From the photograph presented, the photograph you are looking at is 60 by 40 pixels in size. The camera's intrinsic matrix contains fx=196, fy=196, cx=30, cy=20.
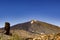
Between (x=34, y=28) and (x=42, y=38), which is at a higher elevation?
(x=34, y=28)

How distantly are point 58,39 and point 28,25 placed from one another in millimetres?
6844

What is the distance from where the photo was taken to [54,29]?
69.5 feet

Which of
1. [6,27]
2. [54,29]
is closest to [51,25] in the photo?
[54,29]

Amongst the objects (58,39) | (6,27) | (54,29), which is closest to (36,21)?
(54,29)

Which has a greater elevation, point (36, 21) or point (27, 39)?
point (36, 21)

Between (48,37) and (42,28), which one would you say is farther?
(42,28)

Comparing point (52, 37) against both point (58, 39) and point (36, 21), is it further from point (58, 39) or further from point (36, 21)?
point (36, 21)

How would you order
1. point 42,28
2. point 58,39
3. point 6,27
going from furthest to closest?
1. point 42,28
2. point 6,27
3. point 58,39

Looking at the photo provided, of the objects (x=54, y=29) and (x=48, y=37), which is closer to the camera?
(x=48, y=37)

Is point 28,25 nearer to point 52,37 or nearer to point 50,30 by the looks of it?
point 50,30

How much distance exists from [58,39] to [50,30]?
231 inches

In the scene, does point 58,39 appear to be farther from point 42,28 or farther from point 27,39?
point 42,28

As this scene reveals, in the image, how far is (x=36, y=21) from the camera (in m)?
20.8

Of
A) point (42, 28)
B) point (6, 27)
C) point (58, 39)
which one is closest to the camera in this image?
point (58, 39)
